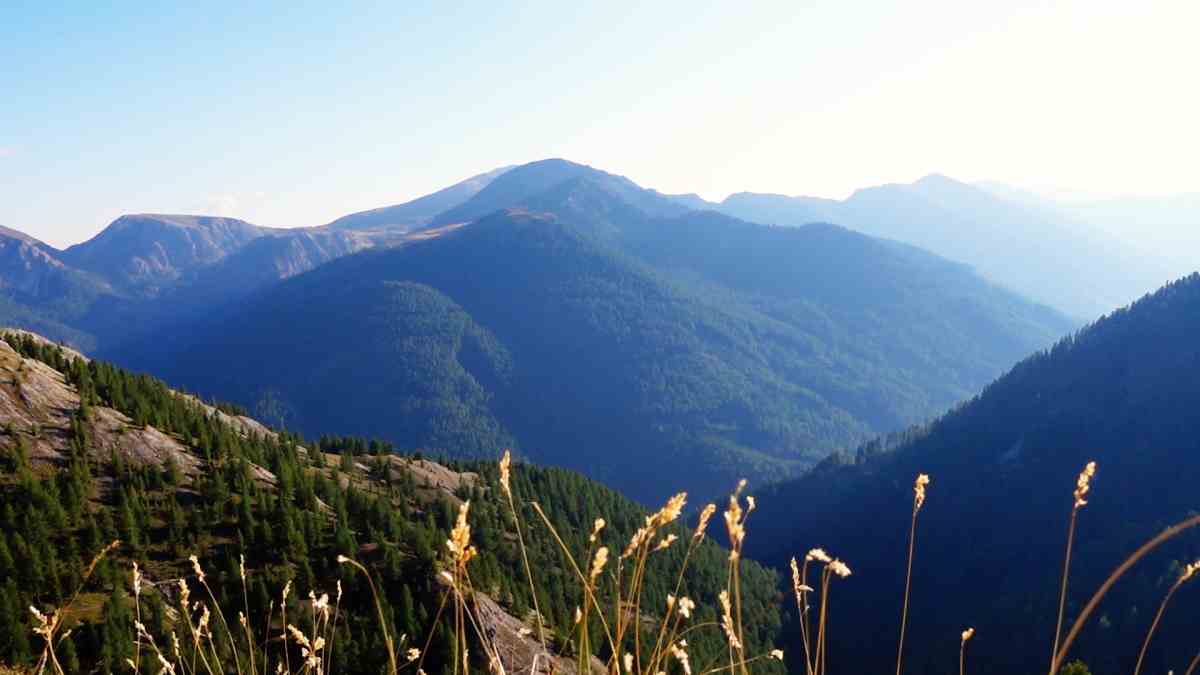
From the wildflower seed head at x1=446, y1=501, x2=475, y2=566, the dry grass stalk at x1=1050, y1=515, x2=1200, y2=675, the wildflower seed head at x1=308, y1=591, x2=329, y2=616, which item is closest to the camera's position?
the dry grass stalk at x1=1050, y1=515, x2=1200, y2=675

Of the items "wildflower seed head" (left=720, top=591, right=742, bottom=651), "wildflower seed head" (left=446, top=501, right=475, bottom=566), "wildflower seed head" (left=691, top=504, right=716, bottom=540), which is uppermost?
"wildflower seed head" (left=446, top=501, right=475, bottom=566)

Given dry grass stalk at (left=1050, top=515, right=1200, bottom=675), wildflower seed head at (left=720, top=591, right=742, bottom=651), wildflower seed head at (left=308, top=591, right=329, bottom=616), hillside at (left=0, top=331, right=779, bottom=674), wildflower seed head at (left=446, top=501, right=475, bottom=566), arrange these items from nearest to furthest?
dry grass stalk at (left=1050, top=515, right=1200, bottom=675), wildflower seed head at (left=446, top=501, right=475, bottom=566), wildflower seed head at (left=720, top=591, right=742, bottom=651), wildflower seed head at (left=308, top=591, right=329, bottom=616), hillside at (left=0, top=331, right=779, bottom=674)

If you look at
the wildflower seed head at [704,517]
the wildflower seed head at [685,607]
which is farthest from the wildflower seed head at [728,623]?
the wildflower seed head at [704,517]

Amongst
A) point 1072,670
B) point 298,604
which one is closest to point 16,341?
point 298,604

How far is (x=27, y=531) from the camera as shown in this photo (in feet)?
157

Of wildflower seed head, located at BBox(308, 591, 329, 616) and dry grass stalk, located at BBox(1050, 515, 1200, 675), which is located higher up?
dry grass stalk, located at BBox(1050, 515, 1200, 675)

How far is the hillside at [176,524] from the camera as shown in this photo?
44.0 metres

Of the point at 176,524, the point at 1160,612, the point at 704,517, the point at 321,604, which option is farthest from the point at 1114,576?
the point at 176,524

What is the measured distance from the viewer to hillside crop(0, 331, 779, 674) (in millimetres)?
43969

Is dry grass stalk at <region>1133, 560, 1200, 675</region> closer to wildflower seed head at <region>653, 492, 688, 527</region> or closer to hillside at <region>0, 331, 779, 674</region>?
wildflower seed head at <region>653, 492, 688, 527</region>

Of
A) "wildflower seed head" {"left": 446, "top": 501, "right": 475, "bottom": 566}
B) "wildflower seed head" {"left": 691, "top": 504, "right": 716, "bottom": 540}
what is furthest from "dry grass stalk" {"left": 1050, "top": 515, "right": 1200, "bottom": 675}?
"wildflower seed head" {"left": 446, "top": 501, "right": 475, "bottom": 566}

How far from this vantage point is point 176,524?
5538 centimetres

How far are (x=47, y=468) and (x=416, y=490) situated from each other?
4399 centimetres

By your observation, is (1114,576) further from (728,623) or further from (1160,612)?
(728,623)
